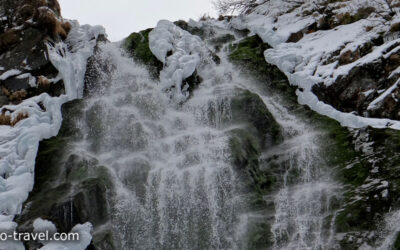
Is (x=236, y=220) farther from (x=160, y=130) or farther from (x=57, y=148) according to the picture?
(x=57, y=148)

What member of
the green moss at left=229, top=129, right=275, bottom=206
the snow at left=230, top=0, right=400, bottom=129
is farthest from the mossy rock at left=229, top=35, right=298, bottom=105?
the green moss at left=229, top=129, right=275, bottom=206

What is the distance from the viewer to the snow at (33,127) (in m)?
8.05

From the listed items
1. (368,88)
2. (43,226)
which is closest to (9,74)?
(43,226)

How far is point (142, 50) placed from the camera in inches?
513

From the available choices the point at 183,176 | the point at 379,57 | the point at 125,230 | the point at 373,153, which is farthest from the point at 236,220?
the point at 379,57

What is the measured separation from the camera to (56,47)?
12281 mm

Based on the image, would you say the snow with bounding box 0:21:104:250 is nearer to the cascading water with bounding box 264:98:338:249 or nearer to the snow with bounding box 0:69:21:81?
the snow with bounding box 0:69:21:81

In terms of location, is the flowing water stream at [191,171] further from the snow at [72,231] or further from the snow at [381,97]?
the snow at [381,97]

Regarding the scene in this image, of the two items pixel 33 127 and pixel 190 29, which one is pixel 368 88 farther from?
pixel 33 127

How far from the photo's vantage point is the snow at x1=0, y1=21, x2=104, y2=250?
805cm

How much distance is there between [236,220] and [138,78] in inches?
210

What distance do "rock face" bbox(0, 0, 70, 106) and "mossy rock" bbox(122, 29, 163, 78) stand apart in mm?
1867

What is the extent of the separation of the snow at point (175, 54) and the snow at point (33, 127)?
1.87 meters

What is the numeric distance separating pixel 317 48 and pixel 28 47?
25.0ft
